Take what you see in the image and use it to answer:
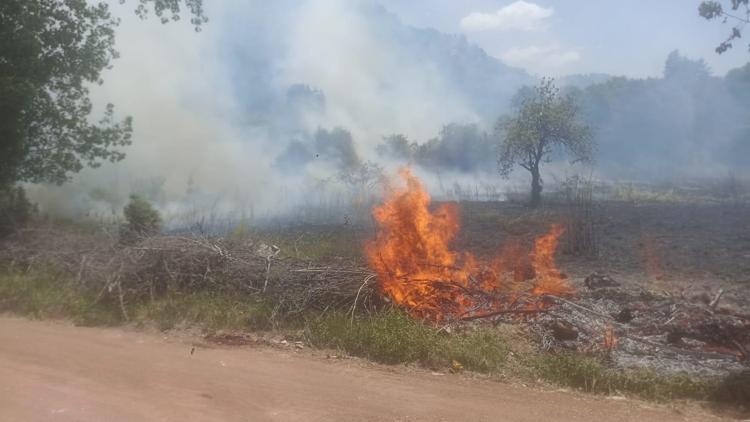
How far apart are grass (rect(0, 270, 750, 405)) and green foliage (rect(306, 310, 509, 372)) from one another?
0.04 feet

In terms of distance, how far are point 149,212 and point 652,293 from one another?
1065cm

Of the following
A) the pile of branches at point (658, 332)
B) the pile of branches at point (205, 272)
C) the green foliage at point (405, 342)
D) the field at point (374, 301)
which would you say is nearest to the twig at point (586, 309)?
the pile of branches at point (658, 332)

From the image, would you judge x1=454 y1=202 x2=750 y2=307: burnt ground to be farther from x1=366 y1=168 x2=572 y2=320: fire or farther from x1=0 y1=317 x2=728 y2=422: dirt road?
x1=0 y1=317 x2=728 y2=422: dirt road

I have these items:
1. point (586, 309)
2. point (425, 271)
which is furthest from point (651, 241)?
point (425, 271)

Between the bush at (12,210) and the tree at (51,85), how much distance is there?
0.55 meters

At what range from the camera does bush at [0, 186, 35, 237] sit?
12.8 m

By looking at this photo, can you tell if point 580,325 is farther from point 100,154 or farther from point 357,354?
point 100,154

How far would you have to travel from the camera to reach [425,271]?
27.5 feet

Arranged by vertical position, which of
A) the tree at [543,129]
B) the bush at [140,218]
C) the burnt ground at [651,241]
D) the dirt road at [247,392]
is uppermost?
the tree at [543,129]

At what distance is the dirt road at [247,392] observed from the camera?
499 cm

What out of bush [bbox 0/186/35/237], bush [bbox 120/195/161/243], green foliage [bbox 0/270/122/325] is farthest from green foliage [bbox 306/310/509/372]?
bush [bbox 0/186/35/237]

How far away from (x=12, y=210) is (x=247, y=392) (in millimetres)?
10393

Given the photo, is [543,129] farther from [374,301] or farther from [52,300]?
[52,300]

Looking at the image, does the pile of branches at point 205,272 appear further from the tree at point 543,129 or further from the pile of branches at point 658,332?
the tree at point 543,129
